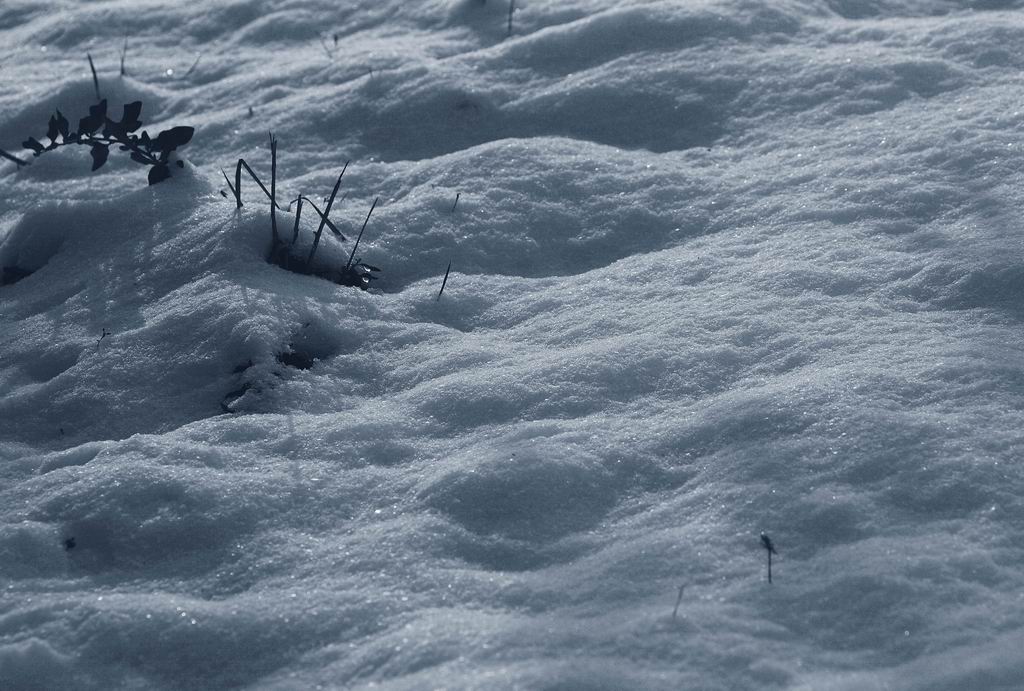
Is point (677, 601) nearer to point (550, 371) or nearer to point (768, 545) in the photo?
point (768, 545)

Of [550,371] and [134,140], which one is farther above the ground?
[134,140]

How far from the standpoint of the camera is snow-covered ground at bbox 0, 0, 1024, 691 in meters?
1.52

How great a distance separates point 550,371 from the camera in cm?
204

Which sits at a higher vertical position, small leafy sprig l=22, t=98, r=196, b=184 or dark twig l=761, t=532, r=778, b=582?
small leafy sprig l=22, t=98, r=196, b=184

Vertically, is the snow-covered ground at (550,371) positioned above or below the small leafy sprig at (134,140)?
below

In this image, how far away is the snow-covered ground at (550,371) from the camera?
1522 millimetres

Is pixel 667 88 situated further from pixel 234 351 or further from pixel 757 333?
pixel 234 351

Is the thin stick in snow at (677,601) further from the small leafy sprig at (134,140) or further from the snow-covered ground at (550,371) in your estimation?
the small leafy sprig at (134,140)

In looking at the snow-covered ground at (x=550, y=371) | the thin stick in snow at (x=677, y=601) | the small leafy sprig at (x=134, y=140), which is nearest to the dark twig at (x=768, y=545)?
the snow-covered ground at (x=550, y=371)

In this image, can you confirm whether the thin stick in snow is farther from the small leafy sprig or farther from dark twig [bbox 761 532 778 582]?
the small leafy sprig

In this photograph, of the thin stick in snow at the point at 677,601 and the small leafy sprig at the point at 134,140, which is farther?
the small leafy sprig at the point at 134,140

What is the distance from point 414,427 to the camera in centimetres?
197

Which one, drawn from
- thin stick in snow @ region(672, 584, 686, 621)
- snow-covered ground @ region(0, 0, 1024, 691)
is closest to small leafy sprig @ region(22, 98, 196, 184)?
snow-covered ground @ region(0, 0, 1024, 691)

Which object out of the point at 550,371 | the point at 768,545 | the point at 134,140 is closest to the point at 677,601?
the point at 768,545
